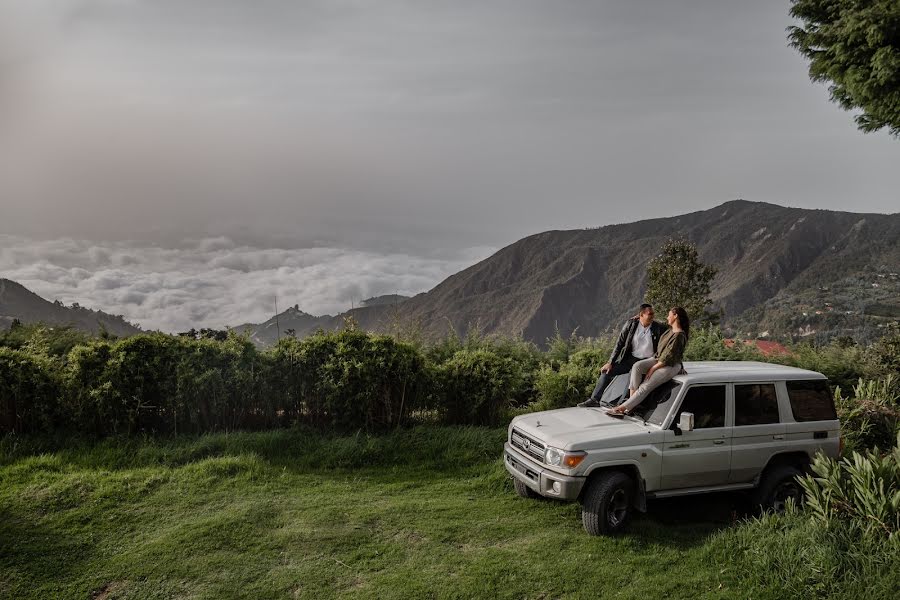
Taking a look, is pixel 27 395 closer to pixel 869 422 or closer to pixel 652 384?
pixel 652 384

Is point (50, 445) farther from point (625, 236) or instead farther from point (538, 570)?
point (625, 236)

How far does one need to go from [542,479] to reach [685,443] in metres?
1.83

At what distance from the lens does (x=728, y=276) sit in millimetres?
148875

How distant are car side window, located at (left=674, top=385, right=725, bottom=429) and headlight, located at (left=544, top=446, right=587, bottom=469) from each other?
5.12 feet

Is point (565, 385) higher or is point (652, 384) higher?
point (652, 384)

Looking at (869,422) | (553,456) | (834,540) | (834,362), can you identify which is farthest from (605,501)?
(834,362)

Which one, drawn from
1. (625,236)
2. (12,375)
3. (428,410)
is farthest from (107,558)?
(625,236)

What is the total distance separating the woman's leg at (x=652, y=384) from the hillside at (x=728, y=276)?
78.7 metres

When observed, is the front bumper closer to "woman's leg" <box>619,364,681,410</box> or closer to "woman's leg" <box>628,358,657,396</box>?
"woman's leg" <box>619,364,681,410</box>

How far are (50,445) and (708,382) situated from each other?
10203 mm

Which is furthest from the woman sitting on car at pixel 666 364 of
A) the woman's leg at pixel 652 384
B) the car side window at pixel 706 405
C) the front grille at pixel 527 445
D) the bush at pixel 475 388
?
the bush at pixel 475 388

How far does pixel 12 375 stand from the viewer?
9.74m

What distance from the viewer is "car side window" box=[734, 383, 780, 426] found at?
7223 millimetres

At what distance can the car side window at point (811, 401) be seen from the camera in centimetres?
748
